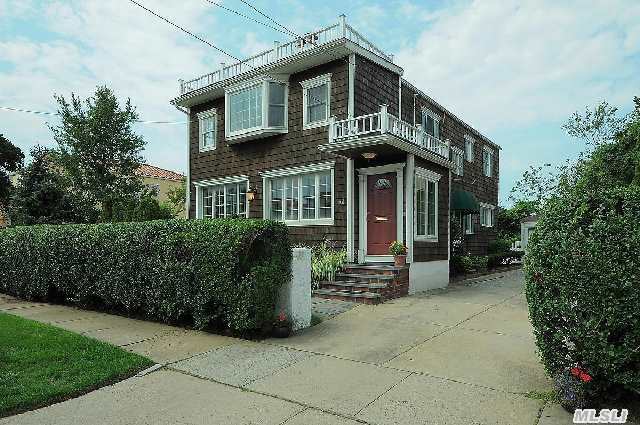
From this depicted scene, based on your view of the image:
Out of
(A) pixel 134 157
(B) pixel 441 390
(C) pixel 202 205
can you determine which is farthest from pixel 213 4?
(A) pixel 134 157

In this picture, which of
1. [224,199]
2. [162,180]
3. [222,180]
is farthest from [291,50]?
[162,180]

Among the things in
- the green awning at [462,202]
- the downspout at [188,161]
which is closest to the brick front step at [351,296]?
the green awning at [462,202]

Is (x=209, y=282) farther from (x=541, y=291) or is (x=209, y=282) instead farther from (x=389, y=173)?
(x=389, y=173)

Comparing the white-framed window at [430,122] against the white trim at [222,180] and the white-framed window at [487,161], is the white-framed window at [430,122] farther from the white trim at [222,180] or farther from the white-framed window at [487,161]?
the white trim at [222,180]

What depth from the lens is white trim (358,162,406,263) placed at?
11969 millimetres

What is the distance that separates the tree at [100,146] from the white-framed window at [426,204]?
47.0ft

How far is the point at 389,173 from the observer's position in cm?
1237

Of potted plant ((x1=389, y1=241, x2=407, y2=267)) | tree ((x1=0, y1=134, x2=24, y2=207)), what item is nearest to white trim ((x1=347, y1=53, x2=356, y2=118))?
potted plant ((x1=389, y1=241, x2=407, y2=267))

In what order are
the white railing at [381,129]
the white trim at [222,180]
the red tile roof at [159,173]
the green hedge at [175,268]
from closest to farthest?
the green hedge at [175,268] < the white railing at [381,129] < the white trim at [222,180] < the red tile roof at [159,173]

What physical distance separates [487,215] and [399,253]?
13.3m

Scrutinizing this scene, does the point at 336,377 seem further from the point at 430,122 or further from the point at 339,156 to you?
the point at 430,122

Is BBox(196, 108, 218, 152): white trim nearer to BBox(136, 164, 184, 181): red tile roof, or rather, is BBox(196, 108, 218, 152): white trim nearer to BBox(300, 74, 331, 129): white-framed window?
BBox(300, 74, 331, 129): white-framed window

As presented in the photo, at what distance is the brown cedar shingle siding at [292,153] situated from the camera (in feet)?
41.8

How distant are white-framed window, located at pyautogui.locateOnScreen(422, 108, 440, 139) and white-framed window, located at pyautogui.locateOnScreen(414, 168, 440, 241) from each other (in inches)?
157
